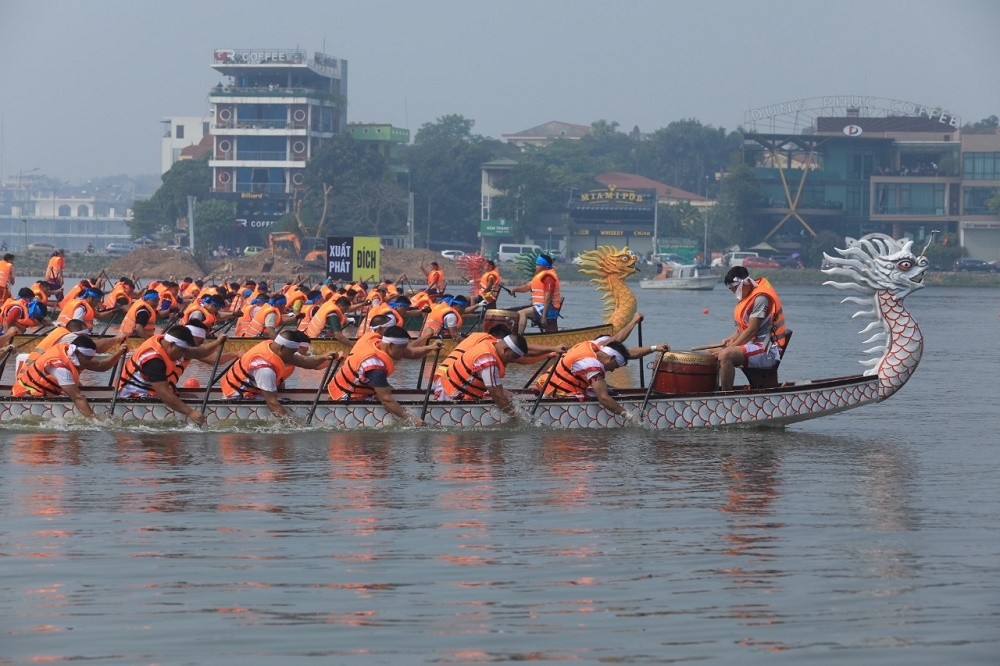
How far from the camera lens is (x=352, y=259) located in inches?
1869

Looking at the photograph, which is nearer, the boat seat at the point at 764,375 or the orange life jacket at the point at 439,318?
the boat seat at the point at 764,375

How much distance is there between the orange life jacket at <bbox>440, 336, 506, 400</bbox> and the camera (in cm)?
1638

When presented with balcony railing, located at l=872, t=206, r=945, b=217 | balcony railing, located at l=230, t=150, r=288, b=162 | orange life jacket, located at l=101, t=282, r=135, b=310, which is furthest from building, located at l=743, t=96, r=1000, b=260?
orange life jacket, located at l=101, t=282, r=135, b=310

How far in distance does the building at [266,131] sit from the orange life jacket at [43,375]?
102011 mm

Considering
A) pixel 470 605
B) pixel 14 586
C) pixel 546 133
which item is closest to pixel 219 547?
pixel 14 586

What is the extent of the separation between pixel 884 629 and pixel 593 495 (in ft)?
15.2

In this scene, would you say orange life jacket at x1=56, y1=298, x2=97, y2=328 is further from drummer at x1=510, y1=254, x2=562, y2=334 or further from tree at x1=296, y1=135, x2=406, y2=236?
tree at x1=296, y1=135, x2=406, y2=236

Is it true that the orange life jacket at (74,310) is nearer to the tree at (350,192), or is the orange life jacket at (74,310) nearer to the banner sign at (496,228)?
the tree at (350,192)

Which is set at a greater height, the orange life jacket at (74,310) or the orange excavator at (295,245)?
the orange excavator at (295,245)

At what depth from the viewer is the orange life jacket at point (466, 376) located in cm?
1638

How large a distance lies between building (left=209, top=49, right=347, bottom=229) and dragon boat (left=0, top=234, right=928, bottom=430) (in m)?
102

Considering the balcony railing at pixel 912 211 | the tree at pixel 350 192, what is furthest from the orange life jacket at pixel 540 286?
the tree at pixel 350 192

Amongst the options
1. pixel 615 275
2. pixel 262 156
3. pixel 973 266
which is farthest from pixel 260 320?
pixel 262 156

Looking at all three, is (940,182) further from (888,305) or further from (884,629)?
(884,629)
